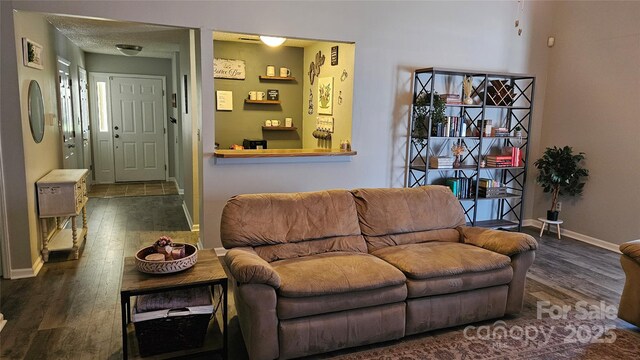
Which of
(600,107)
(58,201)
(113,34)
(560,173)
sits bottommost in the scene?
(58,201)

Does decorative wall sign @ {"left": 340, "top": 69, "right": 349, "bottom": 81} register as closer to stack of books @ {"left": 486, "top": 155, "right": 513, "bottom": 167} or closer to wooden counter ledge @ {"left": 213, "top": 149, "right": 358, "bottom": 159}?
wooden counter ledge @ {"left": 213, "top": 149, "right": 358, "bottom": 159}

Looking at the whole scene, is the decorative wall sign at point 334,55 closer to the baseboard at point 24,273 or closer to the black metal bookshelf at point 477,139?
the black metal bookshelf at point 477,139

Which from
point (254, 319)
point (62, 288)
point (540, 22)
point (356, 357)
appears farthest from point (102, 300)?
point (540, 22)

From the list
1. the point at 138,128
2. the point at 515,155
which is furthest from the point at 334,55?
the point at 138,128

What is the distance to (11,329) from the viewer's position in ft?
9.07

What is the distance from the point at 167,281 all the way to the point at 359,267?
1125 millimetres

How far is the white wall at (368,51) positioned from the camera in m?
3.92

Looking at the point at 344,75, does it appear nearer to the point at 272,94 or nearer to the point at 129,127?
the point at 272,94

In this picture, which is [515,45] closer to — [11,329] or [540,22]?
[540,22]

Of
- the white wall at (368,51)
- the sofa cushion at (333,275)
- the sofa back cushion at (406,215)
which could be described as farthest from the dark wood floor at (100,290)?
the white wall at (368,51)

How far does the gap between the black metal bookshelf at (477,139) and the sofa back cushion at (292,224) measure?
189 cm

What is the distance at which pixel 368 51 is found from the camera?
4527mm

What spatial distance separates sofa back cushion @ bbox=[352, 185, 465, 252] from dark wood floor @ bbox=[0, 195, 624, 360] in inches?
34.6

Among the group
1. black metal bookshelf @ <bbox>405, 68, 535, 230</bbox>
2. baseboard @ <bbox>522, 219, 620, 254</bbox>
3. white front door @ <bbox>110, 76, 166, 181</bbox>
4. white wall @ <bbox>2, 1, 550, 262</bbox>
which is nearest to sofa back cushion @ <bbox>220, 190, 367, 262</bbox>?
white wall @ <bbox>2, 1, 550, 262</bbox>
